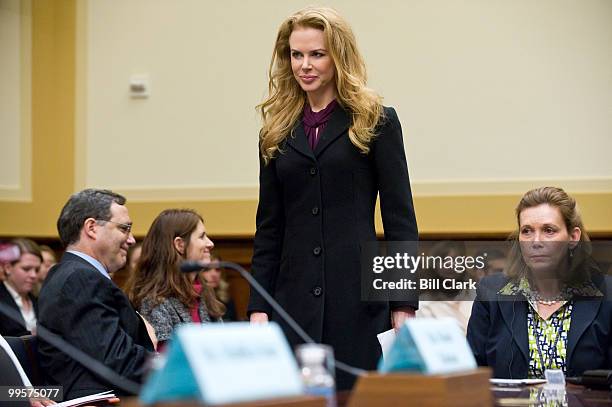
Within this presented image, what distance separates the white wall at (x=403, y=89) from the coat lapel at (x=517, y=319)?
3645 mm

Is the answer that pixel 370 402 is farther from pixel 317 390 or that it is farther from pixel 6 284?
pixel 6 284

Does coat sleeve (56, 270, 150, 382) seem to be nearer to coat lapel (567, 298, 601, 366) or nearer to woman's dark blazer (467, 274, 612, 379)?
woman's dark blazer (467, 274, 612, 379)

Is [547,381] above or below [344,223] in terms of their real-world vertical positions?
below

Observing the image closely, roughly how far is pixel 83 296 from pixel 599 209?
4.11 metres

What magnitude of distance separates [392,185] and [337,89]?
32cm

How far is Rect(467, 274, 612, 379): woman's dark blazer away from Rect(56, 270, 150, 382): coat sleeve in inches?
40.4

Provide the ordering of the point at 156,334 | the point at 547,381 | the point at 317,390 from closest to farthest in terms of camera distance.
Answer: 1. the point at 317,390
2. the point at 547,381
3. the point at 156,334

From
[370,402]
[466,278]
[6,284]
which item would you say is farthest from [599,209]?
[370,402]

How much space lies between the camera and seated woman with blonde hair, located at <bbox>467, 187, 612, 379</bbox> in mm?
2977

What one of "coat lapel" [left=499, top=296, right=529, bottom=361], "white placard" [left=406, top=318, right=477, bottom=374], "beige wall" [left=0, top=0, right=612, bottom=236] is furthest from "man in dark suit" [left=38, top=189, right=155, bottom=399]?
"beige wall" [left=0, top=0, right=612, bottom=236]

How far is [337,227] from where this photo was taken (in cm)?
295

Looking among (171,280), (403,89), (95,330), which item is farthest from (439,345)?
(403,89)

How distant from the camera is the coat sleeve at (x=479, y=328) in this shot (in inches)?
Answer: 123

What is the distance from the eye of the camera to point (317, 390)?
1.51 meters
